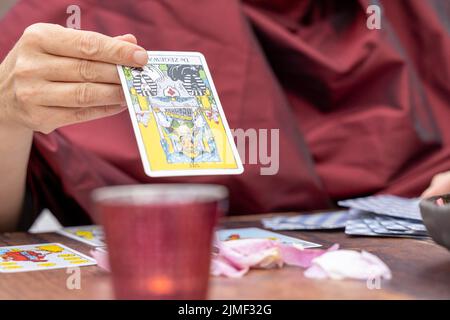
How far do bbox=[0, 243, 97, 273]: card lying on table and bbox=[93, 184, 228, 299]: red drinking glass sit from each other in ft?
0.79

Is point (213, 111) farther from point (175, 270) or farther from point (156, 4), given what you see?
point (156, 4)

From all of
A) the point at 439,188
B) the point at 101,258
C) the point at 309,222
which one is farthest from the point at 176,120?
the point at 439,188

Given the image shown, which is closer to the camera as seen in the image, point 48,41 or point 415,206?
point 48,41

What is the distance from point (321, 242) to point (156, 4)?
0.63m

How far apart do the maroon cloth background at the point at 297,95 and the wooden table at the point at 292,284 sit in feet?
1.63

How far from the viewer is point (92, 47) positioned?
0.96 meters

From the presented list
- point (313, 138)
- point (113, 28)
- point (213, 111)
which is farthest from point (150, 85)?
point (313, 138)

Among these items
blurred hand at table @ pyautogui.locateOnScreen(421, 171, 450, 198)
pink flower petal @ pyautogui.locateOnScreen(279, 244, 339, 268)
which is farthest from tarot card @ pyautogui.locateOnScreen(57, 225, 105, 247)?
blurred hand at table @ pyautogui.locateOnScreen(421, 171, 450, 198)

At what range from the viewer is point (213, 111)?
978mm

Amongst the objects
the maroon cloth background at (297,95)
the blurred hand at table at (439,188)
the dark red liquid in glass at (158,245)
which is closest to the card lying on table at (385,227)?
the blurred hand at table at (439,188)

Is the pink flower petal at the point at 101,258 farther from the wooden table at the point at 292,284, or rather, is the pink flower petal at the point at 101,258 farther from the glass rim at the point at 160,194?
the glass rim at the point at 160,194

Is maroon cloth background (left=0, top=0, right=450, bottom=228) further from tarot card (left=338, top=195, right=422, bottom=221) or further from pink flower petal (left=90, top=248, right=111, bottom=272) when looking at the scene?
pink flower petal (left=90, top=248, right=111, bottom=272)

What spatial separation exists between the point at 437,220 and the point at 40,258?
47cm

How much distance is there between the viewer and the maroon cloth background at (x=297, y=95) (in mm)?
1331
